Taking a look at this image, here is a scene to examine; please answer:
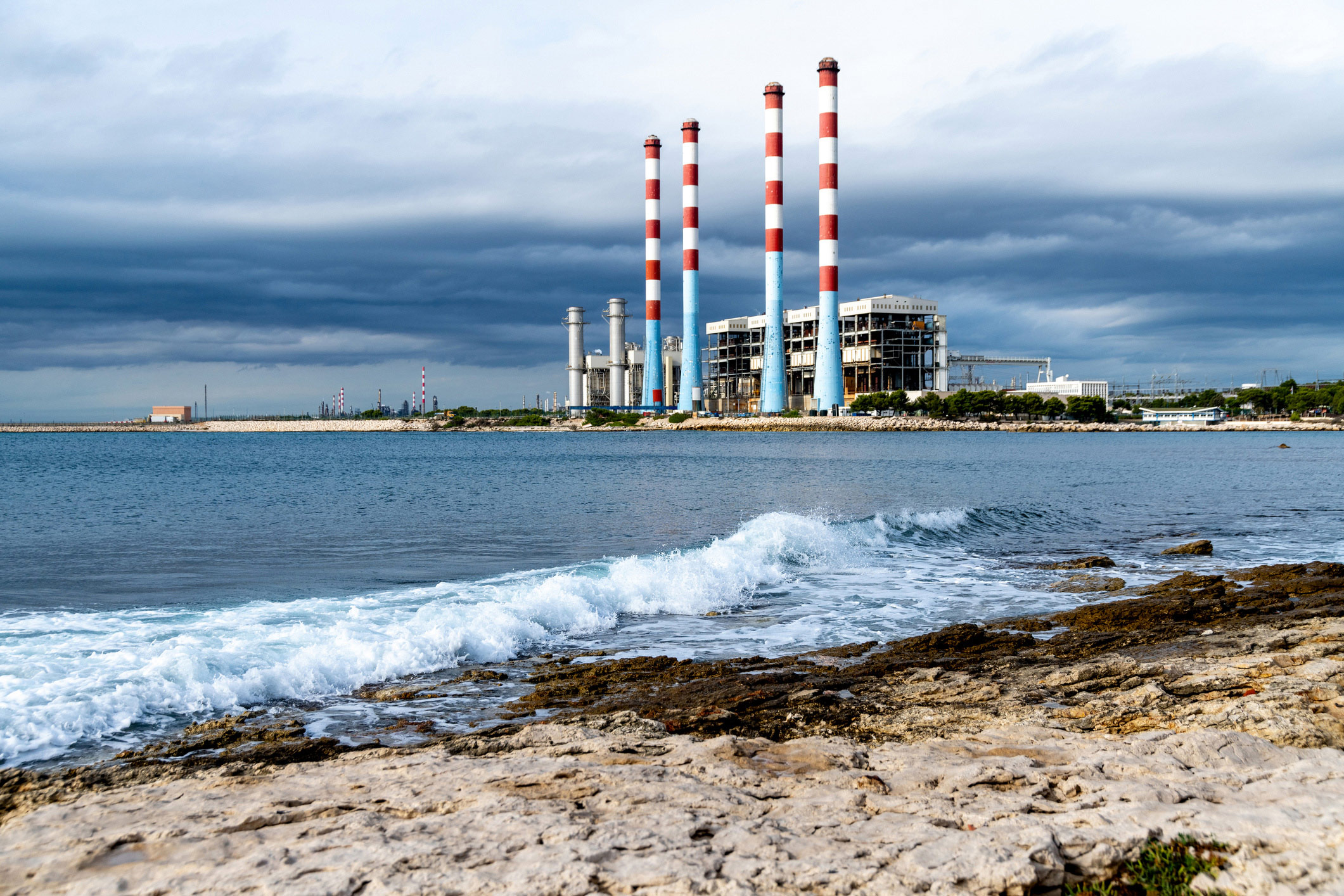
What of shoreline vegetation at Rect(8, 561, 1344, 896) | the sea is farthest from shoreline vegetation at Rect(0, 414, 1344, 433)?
shoreline vegetation at Rect(8, 561, 1344, 896)

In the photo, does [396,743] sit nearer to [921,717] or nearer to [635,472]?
[921,717]

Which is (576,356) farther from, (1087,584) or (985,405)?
(1087,584)

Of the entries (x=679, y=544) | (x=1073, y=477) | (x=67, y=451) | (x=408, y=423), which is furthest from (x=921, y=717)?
(x=408, y=423)

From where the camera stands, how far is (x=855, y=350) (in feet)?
322

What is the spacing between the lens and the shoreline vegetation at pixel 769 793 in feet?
11.2

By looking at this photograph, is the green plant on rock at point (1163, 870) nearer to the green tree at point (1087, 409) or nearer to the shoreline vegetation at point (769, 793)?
the shoreline vegetation at point (769, 793)

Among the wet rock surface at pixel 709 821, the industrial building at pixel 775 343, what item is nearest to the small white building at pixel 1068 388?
the industrial building at pixel 775 343

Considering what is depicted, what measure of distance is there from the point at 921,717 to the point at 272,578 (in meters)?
10.5

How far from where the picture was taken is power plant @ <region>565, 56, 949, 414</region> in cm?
8012

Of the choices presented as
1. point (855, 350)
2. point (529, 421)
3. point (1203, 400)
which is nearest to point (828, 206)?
point (855, 350)

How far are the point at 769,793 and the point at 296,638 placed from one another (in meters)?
5.97

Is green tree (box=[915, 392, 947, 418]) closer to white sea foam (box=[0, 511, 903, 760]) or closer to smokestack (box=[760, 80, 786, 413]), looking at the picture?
smokestack (box=[760, 80, 786, 413])

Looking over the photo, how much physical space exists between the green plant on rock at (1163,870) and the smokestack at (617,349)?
10475cm

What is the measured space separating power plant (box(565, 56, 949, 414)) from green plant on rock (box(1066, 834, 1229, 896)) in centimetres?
7444
